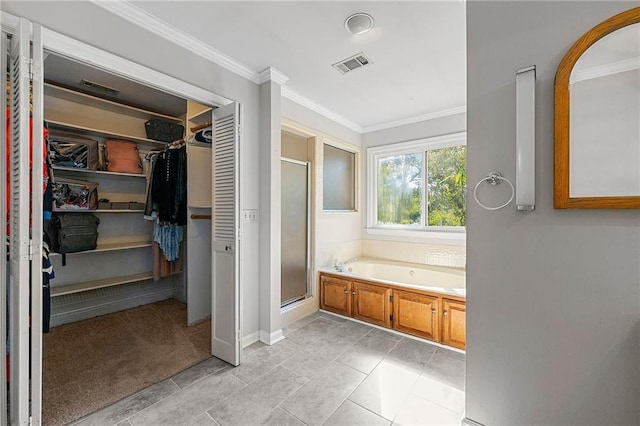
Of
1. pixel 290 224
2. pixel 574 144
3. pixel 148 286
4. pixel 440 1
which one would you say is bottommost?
pixel 148 286

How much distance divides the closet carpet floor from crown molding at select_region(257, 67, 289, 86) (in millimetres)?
2568

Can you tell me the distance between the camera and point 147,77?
1854mm

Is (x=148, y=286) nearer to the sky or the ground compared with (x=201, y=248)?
nearer to the ground

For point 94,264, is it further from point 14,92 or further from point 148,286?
point 14,92

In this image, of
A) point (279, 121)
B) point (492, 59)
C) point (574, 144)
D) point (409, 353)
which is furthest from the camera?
point (279, 121)

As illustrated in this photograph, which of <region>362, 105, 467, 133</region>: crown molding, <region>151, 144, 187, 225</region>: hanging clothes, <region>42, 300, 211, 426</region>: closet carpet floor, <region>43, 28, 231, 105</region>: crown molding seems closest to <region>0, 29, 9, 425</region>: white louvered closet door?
<region>43, 28, 231, 105</region>: crown molding

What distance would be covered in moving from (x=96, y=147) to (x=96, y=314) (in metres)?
1.92

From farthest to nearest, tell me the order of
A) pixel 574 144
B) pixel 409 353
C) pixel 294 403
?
pixel 409 353, pixel 294 403, pixel 574 144

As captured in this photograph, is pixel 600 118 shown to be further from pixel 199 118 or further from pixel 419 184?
pixel 199 118

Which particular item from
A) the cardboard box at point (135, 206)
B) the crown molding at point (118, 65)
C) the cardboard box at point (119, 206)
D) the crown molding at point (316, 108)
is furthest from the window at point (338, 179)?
the cardboard box at point (119, 206)

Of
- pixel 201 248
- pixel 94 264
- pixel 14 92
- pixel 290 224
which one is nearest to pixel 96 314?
pixel 94 264

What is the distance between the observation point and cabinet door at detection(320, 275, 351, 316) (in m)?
3.21

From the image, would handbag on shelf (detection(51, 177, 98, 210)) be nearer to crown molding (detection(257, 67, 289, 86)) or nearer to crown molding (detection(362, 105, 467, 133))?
crown molding (detection(257, 67, 289, 86))

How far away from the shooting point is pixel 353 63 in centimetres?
239
